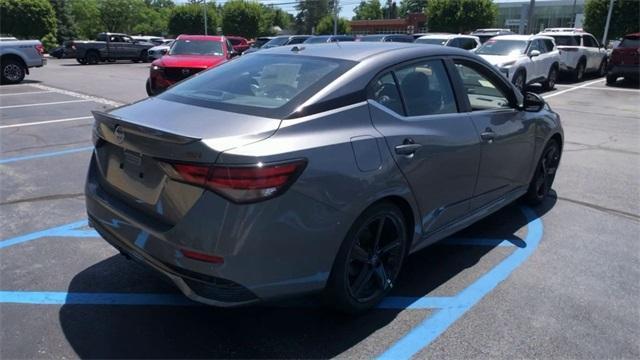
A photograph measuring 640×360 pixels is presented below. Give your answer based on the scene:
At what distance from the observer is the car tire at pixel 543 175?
534 centimetres

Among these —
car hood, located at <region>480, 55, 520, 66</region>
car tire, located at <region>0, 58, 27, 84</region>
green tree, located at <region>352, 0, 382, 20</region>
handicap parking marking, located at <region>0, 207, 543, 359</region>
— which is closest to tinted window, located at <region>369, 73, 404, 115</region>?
handicap parking marking, located at <region>0, 207, 543, 359</region>

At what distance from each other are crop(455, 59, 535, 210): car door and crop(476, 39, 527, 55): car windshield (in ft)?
37.3

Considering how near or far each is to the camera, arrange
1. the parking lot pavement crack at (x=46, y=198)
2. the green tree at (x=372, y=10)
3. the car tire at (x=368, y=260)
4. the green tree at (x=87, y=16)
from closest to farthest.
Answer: the car tire at (x=368, y=260) < the parking lot pavement crack at (x=46, y=198) < the green tree at (x=87, y=16) < the green tree at (x=372, y=10)

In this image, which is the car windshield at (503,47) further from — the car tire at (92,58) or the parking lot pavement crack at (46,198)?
the car tire at (92,58)

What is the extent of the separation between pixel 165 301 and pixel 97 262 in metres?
0.91

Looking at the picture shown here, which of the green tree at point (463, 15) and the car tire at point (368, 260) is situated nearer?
the car tire at point (368, 260)

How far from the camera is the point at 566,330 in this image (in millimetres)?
3256

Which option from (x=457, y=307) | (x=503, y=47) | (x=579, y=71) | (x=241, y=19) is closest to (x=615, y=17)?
(x=579, y=71)

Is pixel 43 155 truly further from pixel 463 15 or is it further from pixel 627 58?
pixel 463 15

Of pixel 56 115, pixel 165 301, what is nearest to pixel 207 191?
pixel 165 301

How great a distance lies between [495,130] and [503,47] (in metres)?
12.4

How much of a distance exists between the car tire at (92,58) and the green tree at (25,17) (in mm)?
18197

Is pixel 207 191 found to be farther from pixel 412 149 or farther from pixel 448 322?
pixel 448 322

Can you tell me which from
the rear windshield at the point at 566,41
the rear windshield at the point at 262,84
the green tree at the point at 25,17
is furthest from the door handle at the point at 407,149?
the green tree at the point at 25,17
